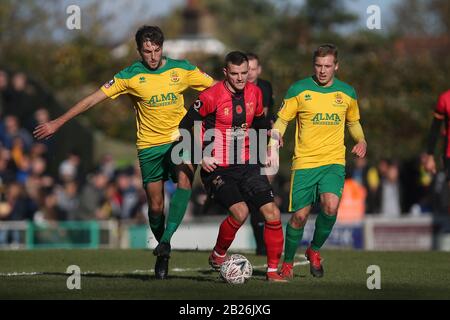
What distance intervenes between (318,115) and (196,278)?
213cm

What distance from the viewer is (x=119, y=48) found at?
49.2 metres

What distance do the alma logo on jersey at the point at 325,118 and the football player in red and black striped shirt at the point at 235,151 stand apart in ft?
2.24

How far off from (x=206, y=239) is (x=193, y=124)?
32.1 feet

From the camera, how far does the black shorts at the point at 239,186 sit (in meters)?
11.5

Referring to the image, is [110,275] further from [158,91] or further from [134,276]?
[158,91]

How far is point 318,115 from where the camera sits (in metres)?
12.1

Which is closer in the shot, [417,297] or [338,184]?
[417,297]

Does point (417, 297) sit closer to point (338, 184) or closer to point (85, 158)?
point (338, 184)

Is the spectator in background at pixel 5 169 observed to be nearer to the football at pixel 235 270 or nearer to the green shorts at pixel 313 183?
the green shorts at pixel 313 183

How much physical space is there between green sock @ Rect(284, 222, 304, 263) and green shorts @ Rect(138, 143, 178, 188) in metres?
1.42

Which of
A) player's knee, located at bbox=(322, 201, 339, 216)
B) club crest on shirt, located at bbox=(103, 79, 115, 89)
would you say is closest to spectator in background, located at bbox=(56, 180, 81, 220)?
club crest on shirt, located at bbox=(103, 79, 115, 89)

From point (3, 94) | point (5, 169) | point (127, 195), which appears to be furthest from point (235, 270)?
point (3, 94)

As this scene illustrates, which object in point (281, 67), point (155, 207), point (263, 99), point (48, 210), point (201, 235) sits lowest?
point (201, 235)

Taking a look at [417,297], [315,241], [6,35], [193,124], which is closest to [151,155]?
[193,124]
